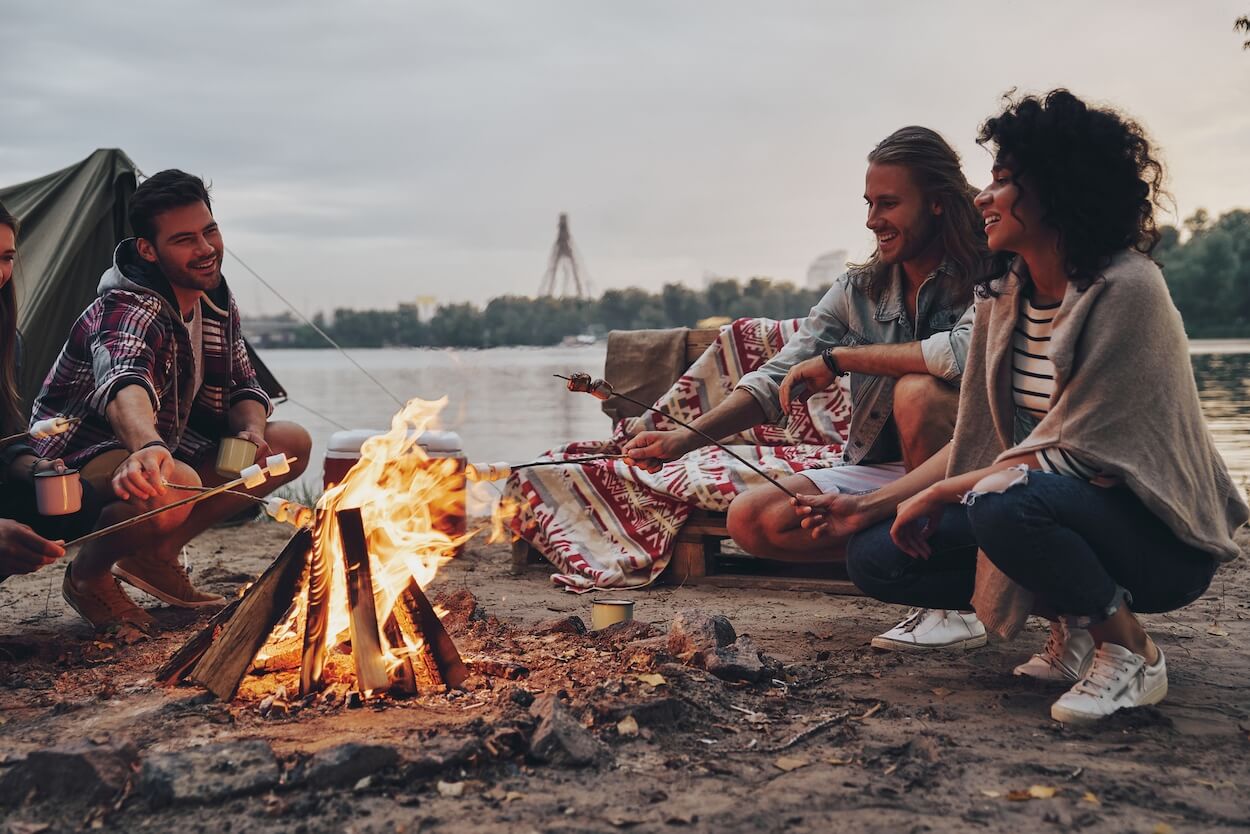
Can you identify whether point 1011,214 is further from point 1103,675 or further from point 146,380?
point 146,380

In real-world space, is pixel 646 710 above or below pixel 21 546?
below

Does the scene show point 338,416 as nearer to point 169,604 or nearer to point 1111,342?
point 169,604

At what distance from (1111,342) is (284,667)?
7.78 feet

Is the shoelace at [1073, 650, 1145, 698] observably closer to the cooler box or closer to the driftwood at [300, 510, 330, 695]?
the driftwood at [300, 510, 330, 695]

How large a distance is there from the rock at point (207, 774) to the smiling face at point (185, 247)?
2063 mm

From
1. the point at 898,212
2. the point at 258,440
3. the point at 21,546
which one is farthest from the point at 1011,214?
the point at 21,546

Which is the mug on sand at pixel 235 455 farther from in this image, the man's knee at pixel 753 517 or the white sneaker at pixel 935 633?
the white sneaker at pixel 935 633

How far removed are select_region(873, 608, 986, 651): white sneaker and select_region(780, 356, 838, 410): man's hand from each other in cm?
82

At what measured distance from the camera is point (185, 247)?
12.5 ft

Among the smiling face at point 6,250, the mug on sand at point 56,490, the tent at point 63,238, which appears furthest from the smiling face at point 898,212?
the tent at point 63,238

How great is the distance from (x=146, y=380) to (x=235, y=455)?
392mm

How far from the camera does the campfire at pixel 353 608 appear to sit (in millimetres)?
2820

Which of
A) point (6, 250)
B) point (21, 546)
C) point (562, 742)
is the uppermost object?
point (6, 250)

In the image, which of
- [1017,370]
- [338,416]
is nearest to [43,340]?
[1017,370]
